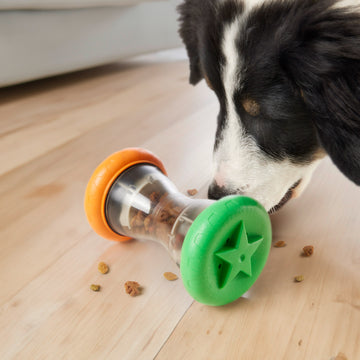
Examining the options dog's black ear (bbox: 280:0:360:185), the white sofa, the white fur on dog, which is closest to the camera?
dog's black ear (bbox: 280:0:360:185)

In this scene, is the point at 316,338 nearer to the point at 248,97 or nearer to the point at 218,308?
the point at 218,308

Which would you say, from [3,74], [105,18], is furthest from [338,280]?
[105,18]

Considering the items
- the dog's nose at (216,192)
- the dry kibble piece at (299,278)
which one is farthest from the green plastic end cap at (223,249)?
the dog's nose at (216,192)

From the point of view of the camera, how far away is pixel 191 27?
1.32 meters

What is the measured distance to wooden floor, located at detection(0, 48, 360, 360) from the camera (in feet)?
2.56

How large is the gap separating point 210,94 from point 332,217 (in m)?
1.58

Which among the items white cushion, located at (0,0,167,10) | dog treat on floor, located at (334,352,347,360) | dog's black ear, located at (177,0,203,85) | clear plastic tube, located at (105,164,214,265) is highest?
dog's black ear, located at (177,0,203,85)

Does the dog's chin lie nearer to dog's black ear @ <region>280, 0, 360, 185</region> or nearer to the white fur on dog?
the white fur on dog

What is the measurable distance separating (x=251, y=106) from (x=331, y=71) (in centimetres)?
21

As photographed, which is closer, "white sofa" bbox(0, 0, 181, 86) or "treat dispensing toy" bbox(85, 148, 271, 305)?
"treat dispensing toy" bbox(85, 148, 271, 305)

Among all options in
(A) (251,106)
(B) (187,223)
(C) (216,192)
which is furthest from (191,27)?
(B) (187,223)

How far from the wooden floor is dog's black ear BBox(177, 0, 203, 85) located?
35 centimetres

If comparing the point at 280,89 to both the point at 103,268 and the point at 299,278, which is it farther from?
the point at 103,268

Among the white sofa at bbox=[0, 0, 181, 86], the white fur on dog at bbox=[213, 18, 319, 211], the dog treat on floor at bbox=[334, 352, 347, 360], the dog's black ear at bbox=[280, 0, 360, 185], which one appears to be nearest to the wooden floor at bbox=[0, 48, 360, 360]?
the dog treat on floor at bbox=[334, 352, 347, 360]
